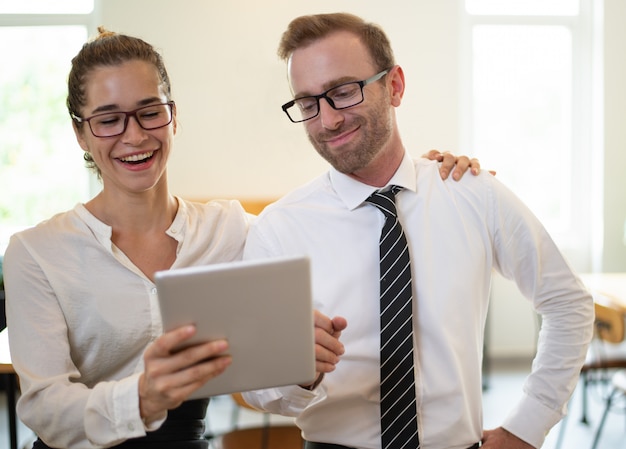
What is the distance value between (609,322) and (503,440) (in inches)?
67.4

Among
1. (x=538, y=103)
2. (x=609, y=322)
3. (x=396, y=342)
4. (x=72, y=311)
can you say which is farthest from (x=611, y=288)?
(x=72, y=311)

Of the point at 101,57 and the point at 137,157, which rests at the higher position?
the point at 101,57

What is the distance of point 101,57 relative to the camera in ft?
5.68

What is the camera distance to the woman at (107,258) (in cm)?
159

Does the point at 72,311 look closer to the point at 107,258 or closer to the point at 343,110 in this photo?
the point at 107,258

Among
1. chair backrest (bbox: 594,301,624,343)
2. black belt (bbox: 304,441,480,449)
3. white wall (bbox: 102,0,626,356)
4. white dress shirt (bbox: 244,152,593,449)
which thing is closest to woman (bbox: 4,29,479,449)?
white dress shirt (bbox: 244,152,593,449)

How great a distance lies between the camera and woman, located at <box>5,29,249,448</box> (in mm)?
1593

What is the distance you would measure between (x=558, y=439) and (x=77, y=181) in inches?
150

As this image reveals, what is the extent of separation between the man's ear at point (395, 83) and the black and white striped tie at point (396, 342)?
36cm

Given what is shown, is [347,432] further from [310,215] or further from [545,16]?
[545,16]

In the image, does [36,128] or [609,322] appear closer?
[609,322]

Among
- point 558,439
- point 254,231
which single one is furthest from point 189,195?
point 254,231

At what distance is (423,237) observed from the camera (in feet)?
5.83

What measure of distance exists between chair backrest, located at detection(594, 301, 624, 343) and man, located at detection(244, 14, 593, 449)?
5.01 feet
